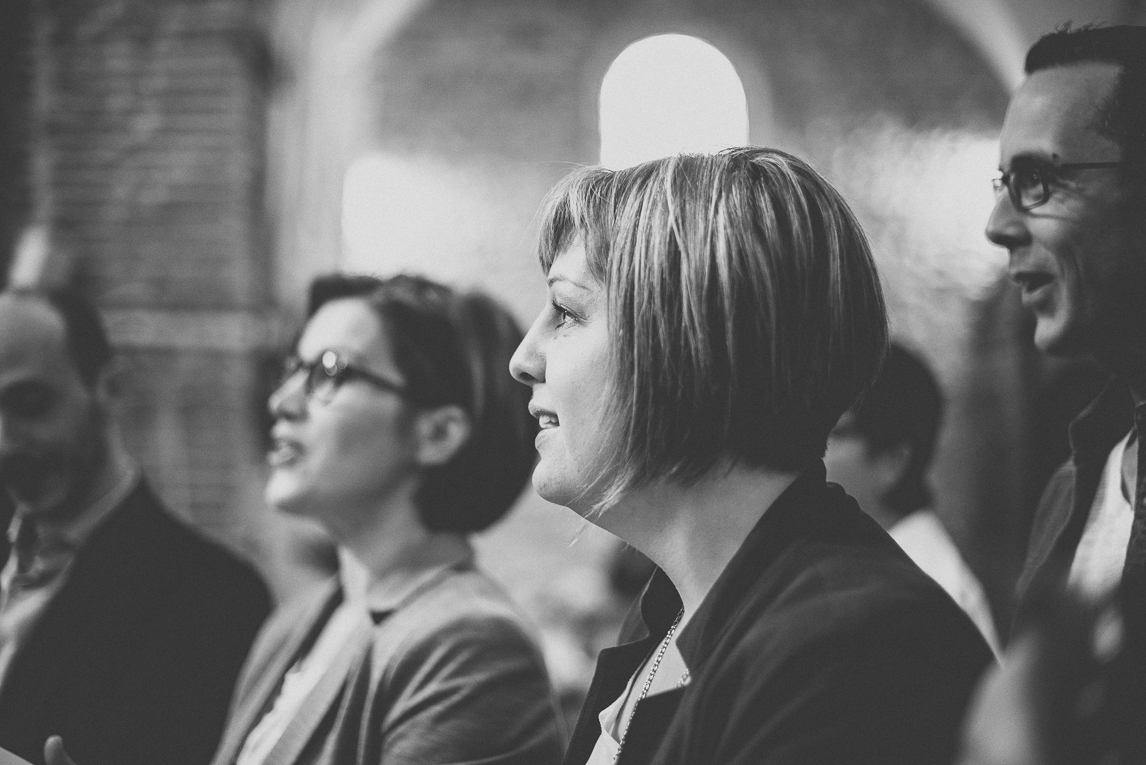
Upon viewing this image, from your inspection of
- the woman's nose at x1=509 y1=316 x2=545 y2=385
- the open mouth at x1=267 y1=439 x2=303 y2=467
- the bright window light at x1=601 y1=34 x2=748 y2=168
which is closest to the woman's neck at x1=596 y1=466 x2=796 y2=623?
the woman's nose at x1=509 y1=316 x2=545 y2=385

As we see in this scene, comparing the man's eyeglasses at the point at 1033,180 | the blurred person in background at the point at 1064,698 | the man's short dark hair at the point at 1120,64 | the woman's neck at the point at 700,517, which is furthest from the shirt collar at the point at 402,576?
the blurred person in background at the point at 1064,698

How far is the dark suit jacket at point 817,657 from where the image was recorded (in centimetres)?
94

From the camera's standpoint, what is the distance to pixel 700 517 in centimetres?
124

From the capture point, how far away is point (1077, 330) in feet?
5.16

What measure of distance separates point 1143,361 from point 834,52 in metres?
7.06

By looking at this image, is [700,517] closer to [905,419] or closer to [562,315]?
[562,315]

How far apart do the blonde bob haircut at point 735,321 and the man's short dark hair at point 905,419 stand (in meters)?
1.53

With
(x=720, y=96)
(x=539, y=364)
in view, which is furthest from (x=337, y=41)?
(x=539, y=364)

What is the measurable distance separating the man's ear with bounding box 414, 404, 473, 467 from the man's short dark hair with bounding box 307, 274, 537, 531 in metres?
0.01

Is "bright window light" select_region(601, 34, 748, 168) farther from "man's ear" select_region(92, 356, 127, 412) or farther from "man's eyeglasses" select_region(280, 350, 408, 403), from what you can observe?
"man's eyeglasses" select_region(280, 350, 408, 403)

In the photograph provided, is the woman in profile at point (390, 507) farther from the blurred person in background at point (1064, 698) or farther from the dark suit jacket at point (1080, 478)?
the blurred person in background at point (1064, 698)

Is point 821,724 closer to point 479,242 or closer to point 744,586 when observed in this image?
point 744,586

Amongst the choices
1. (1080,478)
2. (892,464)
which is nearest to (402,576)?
(1080,478)

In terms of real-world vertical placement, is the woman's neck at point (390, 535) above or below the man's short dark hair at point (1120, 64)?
below
